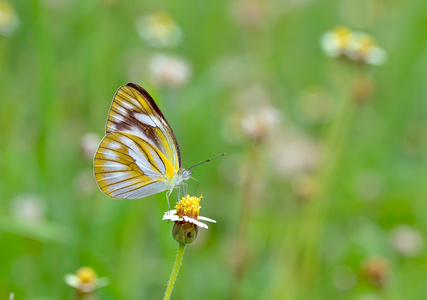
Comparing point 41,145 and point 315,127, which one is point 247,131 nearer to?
point 41,145

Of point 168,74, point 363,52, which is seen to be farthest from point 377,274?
point 168,74

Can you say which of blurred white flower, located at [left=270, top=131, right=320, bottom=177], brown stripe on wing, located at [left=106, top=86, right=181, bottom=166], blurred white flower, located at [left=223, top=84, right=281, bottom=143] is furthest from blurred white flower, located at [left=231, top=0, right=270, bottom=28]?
brown stripe on wing, located at [left=106, top=86, right=181, bottom=166]

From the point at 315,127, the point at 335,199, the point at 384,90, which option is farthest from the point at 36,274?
the point at 384,90

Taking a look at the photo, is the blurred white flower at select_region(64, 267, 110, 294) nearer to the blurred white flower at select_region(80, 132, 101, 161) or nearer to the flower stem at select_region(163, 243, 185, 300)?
the flower stem at select_region(163, 243, 185, 300)

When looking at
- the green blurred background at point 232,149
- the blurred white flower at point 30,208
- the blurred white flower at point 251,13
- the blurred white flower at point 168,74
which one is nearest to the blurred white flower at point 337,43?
the green blurred background at point 232,149

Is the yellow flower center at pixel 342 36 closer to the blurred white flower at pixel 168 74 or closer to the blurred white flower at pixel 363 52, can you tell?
the blurred white flower at pixel 363 52

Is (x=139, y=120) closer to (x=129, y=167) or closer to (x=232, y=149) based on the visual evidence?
(x=129, y=167)
